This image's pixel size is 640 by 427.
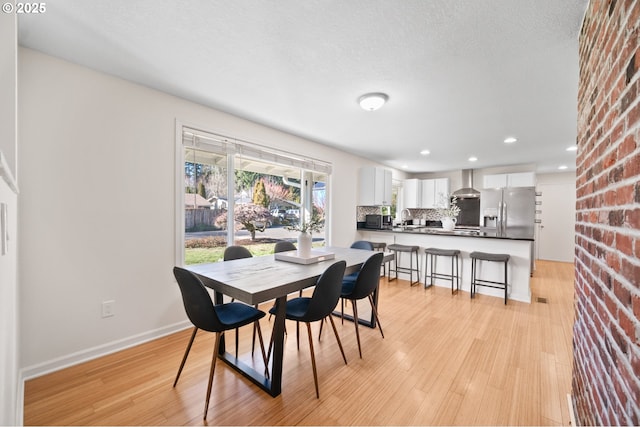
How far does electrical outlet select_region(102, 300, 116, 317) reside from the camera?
2.23 metres

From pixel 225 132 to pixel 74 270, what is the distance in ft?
6.20

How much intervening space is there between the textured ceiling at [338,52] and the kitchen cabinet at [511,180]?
294 centimetres

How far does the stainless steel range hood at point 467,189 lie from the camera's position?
6480 millimetres

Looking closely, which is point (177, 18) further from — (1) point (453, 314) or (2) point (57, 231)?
(1) point (453, 314)

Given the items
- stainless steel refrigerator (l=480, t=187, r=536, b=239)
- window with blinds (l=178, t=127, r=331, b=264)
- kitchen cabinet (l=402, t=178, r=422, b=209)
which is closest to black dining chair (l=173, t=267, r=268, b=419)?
window with blinds (l=178, t=127, r=331, b=264)

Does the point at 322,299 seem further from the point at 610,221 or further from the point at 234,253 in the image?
the point at 610,221

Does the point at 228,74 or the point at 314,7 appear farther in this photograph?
the point at 228,74

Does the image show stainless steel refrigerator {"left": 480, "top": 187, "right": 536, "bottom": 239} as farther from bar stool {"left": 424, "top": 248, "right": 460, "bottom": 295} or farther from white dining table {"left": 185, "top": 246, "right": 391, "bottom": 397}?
white dining table {"left": 185, "top": 246, "right": 391, "bottom": 397}

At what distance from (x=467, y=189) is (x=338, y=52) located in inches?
228

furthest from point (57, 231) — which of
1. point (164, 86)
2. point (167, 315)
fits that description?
point (164, 86)

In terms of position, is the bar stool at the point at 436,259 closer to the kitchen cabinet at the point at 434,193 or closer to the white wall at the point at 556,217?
the kitchen cabinet at the point at 434,193

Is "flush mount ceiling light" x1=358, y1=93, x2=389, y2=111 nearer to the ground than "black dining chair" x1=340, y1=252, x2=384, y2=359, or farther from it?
farther from it

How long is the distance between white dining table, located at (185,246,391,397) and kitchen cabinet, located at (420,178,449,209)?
526cm

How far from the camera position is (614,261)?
90 centimetres
